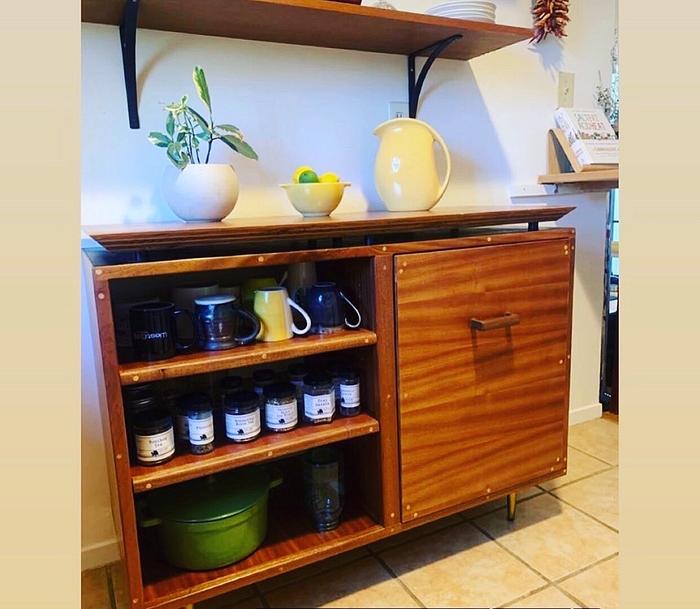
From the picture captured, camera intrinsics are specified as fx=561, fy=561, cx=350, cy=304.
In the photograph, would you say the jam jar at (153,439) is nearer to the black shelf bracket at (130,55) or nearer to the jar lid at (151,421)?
the jar lid at (151,421)

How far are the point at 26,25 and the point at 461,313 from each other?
920mm

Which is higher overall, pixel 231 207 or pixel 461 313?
pixel 231 207

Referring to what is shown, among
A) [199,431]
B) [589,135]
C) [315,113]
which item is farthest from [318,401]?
[589,135]

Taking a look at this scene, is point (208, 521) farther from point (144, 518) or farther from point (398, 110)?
point (398, 110)

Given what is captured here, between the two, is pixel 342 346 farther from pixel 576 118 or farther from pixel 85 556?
pixel 576 118

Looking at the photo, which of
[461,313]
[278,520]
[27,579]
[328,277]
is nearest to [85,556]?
[278,520]

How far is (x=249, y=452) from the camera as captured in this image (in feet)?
3.58

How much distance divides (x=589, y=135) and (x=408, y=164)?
81 centimetres

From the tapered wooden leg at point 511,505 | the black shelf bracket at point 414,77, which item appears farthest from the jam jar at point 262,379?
the black shelf bracket at point 414,77

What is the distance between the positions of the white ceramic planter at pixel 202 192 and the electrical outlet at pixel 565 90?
1259mm

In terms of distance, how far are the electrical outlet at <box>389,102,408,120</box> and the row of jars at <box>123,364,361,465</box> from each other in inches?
29.7

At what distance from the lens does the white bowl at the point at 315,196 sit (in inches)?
49.1

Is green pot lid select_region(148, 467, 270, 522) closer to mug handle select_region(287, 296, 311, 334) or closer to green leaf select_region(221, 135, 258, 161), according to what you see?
mug handle select_region(287, 296, 311, 334)

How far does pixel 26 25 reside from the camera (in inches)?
29.3
